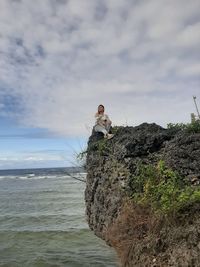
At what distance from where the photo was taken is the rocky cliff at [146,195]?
6.69m

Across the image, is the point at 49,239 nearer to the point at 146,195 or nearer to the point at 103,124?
the point at 103,124

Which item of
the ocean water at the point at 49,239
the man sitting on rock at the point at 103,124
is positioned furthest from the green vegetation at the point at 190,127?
the ocean water at the point at 49,239

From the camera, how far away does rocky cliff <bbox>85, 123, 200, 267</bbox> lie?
6.69 metres

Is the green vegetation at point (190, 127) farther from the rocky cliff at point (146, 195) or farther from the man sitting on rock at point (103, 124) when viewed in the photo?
the man sitting on rock at point (103, 124)

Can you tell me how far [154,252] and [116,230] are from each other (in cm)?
139

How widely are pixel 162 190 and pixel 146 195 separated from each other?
0.34 m

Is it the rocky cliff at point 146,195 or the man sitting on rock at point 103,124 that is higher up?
the man sitting on rock at point 103,124

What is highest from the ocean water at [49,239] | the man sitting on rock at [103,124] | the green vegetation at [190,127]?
the man sitting on rock at [103,124]

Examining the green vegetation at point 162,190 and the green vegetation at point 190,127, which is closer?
the green vegetation at point 162,190

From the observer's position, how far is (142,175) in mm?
8320

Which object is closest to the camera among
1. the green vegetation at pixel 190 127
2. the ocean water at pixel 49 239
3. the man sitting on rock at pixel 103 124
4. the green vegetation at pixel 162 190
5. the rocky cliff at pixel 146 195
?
the rocky cliff at pixel 146 195

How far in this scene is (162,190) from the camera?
24.8 feet

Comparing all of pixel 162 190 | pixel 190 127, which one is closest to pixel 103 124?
pixel 190 127

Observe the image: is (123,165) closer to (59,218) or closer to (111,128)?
(111,128)
